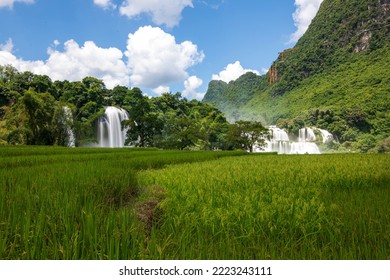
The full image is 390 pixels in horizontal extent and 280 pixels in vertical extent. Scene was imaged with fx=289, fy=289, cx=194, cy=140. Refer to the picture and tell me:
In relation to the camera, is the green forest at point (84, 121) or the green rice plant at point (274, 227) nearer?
the green rice plant at point (274, 227)

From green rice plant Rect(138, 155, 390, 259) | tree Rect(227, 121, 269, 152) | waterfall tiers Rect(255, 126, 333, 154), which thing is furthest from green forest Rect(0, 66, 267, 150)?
green rice plant Rect(138, 155, 390, 259)

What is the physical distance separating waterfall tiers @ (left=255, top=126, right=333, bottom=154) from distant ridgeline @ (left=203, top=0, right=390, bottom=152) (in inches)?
86.3

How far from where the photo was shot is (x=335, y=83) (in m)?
81.3

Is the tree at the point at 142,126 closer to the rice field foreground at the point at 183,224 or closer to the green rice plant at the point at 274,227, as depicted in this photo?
the rice field foreground at the point at 183,224

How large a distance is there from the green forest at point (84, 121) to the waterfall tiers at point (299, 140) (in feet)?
18.2

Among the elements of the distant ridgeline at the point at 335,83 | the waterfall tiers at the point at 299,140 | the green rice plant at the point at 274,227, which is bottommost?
the green rice plant at the point at 274,227

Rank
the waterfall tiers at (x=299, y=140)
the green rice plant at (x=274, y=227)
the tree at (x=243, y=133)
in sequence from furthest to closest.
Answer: the waterfall tiers at (x=299, y=140) < the tree at (x=243, y=133) < the green rice plant at (x=274, y=227)

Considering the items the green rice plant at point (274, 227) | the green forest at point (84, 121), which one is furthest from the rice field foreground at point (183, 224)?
the green forest at point (84, 121)

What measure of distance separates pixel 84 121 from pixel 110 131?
360 cm

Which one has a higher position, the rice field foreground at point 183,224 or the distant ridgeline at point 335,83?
the distant ridgeline at point 335,83

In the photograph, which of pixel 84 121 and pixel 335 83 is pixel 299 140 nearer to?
pixel 335 83

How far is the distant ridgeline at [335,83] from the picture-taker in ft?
174

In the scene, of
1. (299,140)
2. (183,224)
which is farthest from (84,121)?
(183,224)
